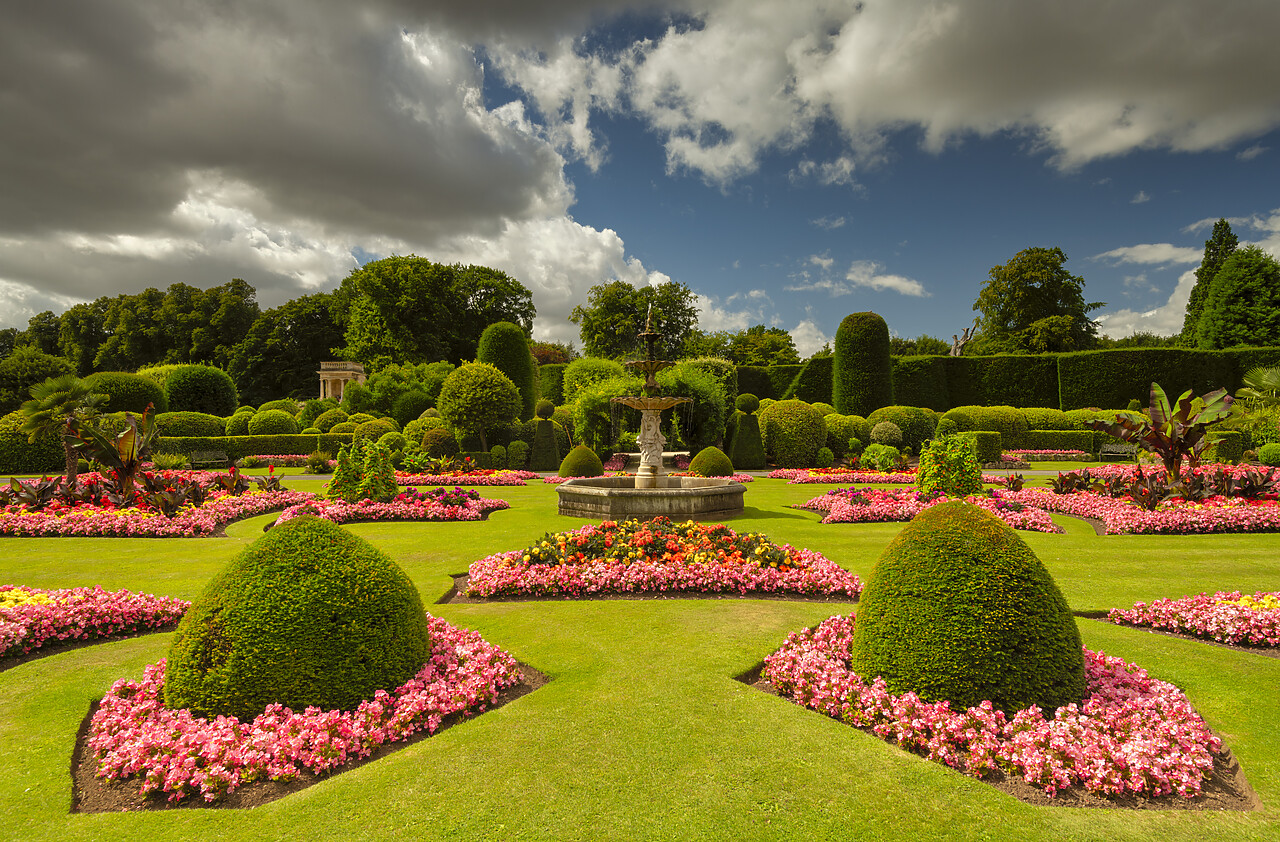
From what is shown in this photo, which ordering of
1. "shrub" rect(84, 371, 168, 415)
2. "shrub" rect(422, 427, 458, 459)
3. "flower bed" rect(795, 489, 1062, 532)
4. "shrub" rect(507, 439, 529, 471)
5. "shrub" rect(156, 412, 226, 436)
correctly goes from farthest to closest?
"shrub" rect(156, 412, 226, 436) → "shrub" rect(84, 371, 168, 415) → "shrub" rect(507, 439, 529, 471) → "shrub" rect(422, 427, 458, 459) → "flower bed" rect(795, 489, 1062, 532)

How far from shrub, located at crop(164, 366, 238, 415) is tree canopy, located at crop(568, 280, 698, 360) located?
2376cm

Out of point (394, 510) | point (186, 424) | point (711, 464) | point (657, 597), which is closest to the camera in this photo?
point (657, 597)

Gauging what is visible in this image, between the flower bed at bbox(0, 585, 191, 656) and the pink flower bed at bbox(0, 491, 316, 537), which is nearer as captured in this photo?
the flower bed at bbox(0, 585, 191, 656)

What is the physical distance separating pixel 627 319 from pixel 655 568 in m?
40.5

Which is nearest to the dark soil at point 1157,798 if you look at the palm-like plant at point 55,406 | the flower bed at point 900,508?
the flower bed at point 900,508

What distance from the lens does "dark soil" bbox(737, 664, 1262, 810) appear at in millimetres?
2785

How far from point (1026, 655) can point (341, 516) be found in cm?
1150

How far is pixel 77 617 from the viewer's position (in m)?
5.08

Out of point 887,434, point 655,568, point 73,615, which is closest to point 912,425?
point 887,434

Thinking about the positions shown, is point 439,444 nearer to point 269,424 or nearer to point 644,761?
point 269,424

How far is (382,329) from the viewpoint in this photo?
45344 millimetres

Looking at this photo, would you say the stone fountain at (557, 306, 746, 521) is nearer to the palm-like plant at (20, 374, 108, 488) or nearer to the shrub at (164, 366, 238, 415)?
the palm-like plant at (20, 374, 108, 488)


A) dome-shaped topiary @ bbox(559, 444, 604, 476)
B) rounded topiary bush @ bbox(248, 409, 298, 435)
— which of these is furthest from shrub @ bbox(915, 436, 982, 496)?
rounded topiary bush @ bbox(248, 409, 298, 435)

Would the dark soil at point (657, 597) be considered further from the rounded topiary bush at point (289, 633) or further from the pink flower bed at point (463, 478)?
the pink flower bed at point (463, 478)
